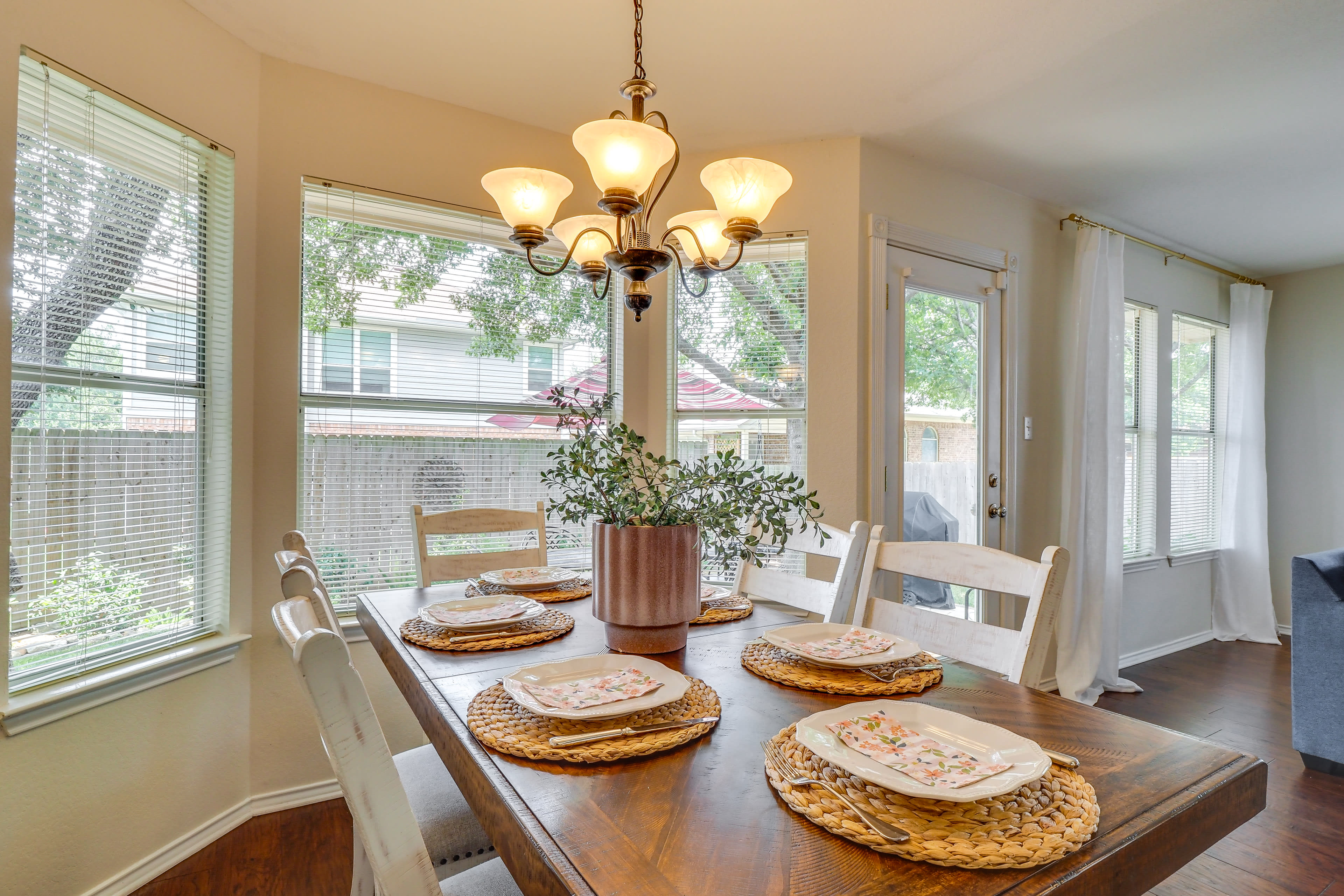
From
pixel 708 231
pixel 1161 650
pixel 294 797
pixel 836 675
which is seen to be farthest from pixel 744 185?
pixel 1161 650

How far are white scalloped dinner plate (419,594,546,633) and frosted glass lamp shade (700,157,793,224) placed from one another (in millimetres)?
1006

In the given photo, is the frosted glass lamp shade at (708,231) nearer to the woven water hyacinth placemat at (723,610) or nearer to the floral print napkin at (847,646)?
the woven water hyacinth placemat at (723,610)

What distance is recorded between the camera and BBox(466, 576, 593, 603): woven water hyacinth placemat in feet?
6.10

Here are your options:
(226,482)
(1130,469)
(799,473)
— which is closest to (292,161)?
(226,482)

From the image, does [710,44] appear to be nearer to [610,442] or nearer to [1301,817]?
[610,442]

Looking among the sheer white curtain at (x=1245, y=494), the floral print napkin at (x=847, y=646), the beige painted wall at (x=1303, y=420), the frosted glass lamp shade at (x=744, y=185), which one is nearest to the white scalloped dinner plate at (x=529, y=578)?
the floral print napkin at (x=847, y=646)

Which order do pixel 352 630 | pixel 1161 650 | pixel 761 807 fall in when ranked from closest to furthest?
pixel 761 807 < pixel 352 630 < pixel 1161 650

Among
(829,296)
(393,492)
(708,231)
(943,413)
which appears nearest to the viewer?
(708,231)

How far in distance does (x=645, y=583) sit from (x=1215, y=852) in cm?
209

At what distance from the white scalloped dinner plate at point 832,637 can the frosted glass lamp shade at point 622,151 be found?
952mm

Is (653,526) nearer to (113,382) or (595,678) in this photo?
(595,678)

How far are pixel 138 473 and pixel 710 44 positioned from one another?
7.01 feet

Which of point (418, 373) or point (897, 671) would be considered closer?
point (897, 671)

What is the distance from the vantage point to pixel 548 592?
1920 millimetres
